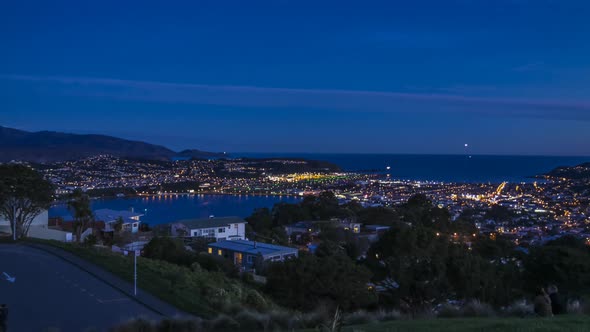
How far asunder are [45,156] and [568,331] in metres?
110

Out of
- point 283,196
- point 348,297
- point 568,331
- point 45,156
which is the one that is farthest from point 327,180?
point 568,331

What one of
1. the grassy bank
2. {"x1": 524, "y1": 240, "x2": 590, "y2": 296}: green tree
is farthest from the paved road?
{"x1": 524, "y1": 240, "x2": 590, "y2": 296}: green tree

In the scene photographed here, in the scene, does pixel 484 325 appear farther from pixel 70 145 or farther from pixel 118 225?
pixel 70 145

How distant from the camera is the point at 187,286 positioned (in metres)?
14.1

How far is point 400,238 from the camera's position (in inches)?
673

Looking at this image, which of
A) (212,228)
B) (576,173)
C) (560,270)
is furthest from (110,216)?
(576,173)

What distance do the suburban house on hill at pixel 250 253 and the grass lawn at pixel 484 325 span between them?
16.5 metres

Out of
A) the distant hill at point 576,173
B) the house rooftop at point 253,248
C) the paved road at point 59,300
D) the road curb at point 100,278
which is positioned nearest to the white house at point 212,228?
the house rooftop at point 253,248

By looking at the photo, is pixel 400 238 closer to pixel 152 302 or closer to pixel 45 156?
pixel 152 302

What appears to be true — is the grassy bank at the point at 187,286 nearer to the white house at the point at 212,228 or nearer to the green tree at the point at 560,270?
the green tree at the point at 560,270

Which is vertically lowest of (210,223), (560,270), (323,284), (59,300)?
(210,223)

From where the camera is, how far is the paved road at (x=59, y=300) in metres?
10.1

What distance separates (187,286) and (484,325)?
29.8ft

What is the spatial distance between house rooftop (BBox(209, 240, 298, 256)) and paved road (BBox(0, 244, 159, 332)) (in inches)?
442
